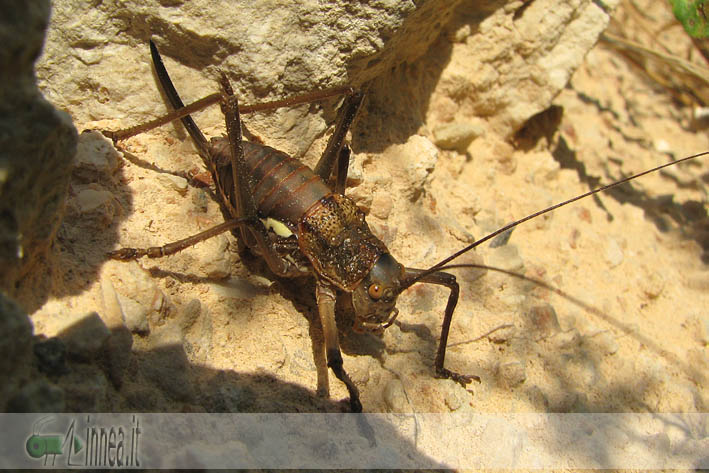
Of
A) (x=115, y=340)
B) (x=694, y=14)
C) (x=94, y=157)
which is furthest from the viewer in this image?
(x=694, y=14)

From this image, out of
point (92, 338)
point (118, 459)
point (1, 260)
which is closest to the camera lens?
point (1, 260)

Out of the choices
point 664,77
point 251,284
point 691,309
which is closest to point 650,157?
point 664,77

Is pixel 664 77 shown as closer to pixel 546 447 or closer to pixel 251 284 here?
pixel 546 447

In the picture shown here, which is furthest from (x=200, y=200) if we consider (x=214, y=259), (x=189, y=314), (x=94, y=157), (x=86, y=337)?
(x=86, y=337)

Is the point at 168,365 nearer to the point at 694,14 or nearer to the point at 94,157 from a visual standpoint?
the point at 94,157

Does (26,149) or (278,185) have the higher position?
(26,149)

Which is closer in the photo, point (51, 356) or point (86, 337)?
point (51, 356)

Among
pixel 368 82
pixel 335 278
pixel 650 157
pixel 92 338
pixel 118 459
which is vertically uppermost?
pixel 650 157

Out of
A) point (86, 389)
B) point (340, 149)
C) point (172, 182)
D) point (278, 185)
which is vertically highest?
point (340, 149)
